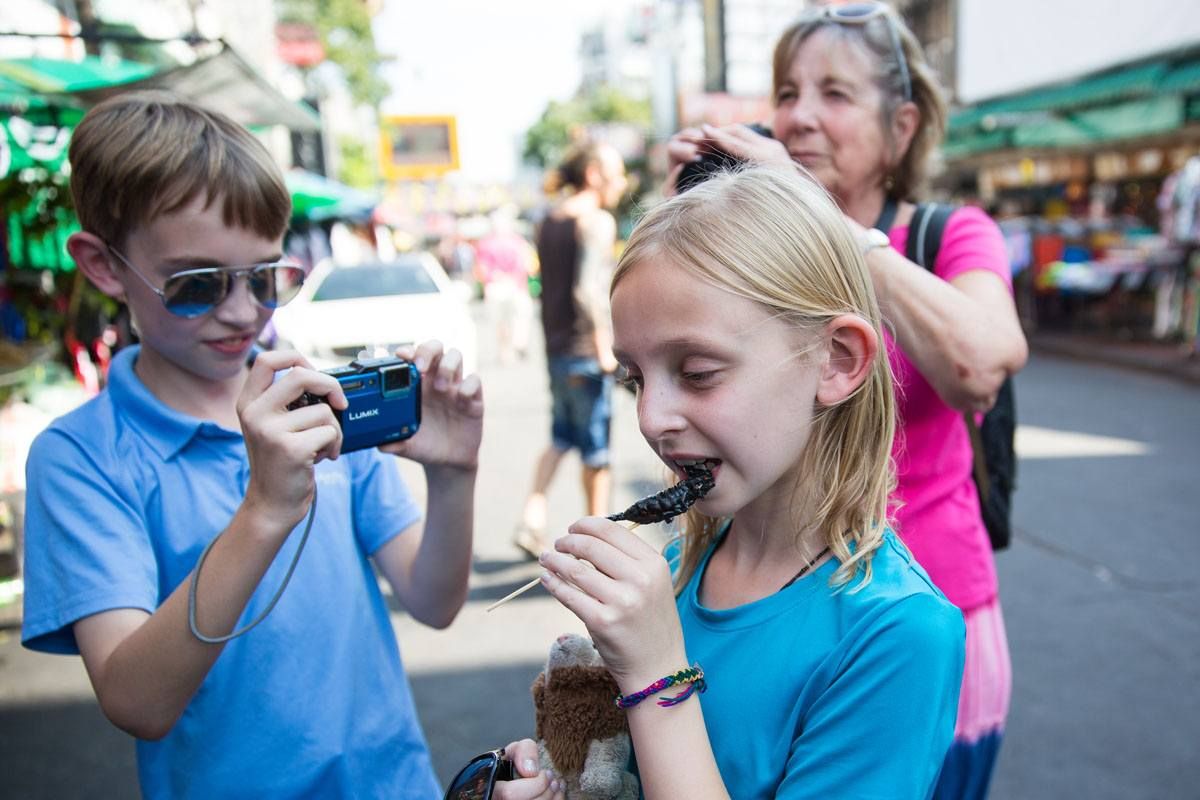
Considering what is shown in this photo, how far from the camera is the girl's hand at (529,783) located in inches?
43.2

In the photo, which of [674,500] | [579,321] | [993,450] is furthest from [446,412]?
[579,321]

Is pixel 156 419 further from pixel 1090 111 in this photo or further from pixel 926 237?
pixel 1090 111

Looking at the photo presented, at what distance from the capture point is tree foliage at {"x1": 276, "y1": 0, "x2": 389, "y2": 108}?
33312 mm

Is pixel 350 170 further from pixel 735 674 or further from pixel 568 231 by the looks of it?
pixel 735 674

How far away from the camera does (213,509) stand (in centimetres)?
140

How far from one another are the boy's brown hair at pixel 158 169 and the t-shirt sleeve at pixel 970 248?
1.22 metres

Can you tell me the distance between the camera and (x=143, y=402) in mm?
1417

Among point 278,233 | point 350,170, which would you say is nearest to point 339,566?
point 278,233

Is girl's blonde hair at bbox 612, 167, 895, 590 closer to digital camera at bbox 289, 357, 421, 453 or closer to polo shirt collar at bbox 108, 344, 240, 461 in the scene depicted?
digital camera at bbox 289, 357, 421, 453

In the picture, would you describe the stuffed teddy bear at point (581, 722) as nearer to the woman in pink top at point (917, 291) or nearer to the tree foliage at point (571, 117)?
the woman in pink top at point (917, 291)

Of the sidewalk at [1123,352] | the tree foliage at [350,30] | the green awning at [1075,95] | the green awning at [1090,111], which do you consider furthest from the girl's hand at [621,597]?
the tree foliage at [350,30]

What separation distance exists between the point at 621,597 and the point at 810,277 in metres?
0.47

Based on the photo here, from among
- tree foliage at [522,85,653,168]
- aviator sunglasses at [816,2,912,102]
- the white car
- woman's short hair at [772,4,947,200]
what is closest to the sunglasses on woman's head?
woman's short hair at [772,4,947,200]

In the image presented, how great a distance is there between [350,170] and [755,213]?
35838 mm
